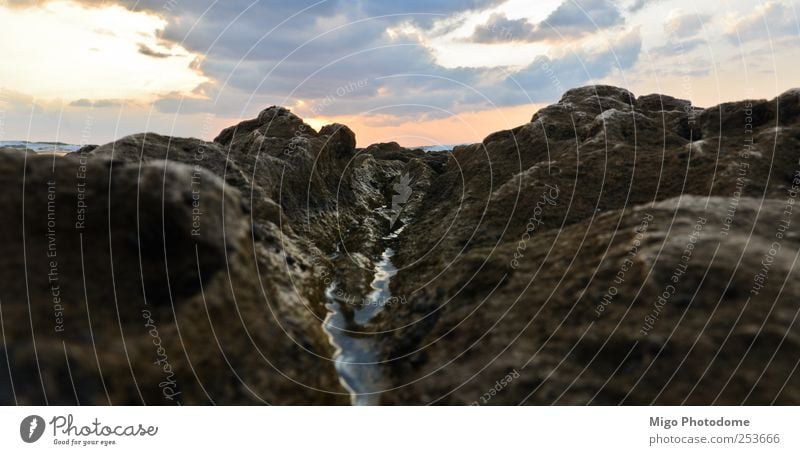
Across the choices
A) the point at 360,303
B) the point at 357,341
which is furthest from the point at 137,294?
the point at 360,303

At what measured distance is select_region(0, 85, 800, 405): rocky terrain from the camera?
20.5 feet

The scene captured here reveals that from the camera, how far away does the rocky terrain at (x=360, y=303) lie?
6250 millimetres

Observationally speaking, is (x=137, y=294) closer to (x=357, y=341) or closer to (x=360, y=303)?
(x=357, y=341)

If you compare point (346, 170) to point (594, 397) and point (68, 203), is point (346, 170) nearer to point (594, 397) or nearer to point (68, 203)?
point (68, 203)

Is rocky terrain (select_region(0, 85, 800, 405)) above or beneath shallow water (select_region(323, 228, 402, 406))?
above

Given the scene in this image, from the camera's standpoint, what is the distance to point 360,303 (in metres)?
12.1

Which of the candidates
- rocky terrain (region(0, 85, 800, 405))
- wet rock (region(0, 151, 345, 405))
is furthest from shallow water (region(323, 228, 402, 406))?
wet rock (region(0, 151, 345, 405))

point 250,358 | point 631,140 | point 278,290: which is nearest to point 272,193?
point 278,290

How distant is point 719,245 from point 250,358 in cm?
918

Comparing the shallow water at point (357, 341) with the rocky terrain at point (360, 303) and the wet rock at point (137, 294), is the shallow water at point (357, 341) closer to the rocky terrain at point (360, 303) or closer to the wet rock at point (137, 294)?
the rocky terrain at point (360, 303)

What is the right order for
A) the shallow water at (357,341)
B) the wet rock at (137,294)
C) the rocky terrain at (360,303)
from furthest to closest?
the shallow water at (357,341) < the rocky terrain at (360,303) < the wet rock at (137,294)

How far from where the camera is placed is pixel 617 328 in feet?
24.1

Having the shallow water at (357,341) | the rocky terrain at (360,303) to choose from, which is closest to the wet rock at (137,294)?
the rocky terrain at (360,303)

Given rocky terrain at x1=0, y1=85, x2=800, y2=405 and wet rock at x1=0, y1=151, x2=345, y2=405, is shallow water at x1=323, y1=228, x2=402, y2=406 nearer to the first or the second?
rocky terrain at x1=0, y1=85, x2=800, y2=405
